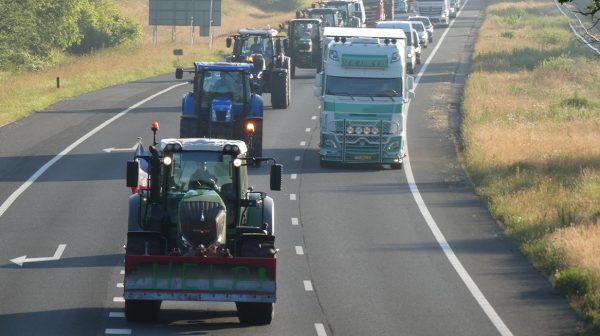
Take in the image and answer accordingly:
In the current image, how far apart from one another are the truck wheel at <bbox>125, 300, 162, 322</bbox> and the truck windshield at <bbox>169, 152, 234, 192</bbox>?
6.31 feet

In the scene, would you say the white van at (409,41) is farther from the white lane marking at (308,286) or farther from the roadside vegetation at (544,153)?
the white lane marking at (308,286)

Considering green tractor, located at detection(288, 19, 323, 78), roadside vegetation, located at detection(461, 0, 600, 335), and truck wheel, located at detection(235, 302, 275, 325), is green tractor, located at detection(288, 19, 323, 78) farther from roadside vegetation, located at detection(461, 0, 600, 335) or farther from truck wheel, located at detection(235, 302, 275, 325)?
truck wheel, located at detection(235, 302, 275, 325)

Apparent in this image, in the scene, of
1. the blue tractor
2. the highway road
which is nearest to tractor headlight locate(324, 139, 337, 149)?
the highway road

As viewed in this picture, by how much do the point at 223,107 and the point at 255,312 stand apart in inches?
639

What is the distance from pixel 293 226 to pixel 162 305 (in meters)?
7.81

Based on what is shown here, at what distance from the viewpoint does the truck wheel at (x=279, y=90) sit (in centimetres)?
4866

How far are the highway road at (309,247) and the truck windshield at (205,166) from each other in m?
2.05

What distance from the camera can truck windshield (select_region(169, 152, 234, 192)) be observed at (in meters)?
20.2

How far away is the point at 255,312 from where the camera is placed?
19547mm

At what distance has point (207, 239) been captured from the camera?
1900cm

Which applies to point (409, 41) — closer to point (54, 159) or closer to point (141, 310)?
point (54, 159)

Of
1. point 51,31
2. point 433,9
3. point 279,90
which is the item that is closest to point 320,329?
point 279,90

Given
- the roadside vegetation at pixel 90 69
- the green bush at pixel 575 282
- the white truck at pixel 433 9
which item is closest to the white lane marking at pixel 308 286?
the green bush at pixel 575 282

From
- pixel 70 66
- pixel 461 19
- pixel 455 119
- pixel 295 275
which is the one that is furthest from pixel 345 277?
pixel 461 19
